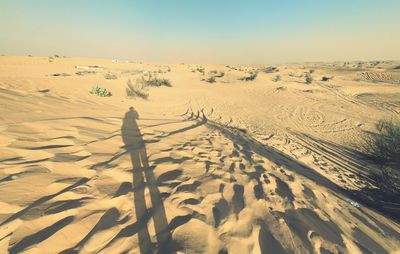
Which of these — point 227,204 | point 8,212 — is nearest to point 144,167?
point 227,204

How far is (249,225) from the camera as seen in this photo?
2602 millimetres

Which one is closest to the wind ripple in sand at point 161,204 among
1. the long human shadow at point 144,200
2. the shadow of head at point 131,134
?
the long human shadow at point 144,200

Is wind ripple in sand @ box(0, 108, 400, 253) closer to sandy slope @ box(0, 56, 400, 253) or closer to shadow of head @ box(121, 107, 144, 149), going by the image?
sandy slope @ box(0, 56, 400, 253)

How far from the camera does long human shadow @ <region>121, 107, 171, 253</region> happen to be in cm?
218

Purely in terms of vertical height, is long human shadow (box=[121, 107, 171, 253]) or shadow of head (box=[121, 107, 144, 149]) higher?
long human shadow (box=[121, 107, 171, 253])

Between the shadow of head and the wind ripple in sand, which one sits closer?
the wind ripple in sand

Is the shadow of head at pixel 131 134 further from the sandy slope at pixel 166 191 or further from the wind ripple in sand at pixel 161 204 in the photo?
the wind ripple in sand at pixel 161 204

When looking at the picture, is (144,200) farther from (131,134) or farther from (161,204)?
(131,134)

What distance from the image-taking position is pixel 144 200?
9.07ft

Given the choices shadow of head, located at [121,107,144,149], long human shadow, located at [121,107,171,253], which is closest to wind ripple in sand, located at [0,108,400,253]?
long human shadow, located at [121,107,171,253]

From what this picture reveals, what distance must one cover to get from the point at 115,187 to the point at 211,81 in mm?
17884

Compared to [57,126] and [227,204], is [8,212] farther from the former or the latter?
[57,126]

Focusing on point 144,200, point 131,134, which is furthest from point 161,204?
point 131,134

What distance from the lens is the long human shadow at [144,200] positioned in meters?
2.18
